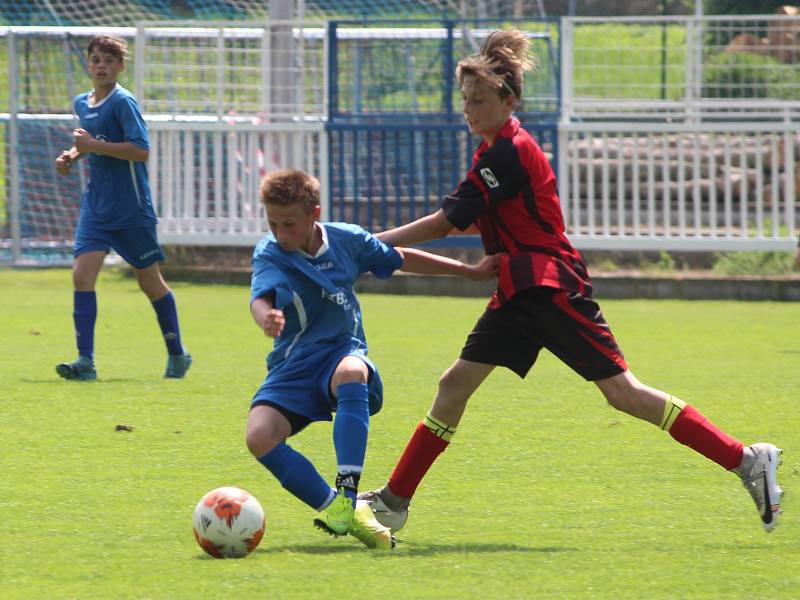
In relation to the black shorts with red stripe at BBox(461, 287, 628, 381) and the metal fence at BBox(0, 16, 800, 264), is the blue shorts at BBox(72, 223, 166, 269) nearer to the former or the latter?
the black shorts with red stripe at BBox(461, 287, 628, 381)

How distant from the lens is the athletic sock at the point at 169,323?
893 centimetres

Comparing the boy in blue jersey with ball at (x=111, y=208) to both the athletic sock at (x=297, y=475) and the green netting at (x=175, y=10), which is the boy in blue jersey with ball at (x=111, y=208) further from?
the green netting at (x=175, y=10)

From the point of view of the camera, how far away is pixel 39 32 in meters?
15.9

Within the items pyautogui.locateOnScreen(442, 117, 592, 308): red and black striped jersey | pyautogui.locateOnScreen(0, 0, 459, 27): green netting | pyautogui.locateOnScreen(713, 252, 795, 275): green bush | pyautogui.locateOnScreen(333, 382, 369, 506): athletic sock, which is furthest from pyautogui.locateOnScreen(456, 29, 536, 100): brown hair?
pyautogui.locateOnScreen(0, 0, 459, 27): green netting

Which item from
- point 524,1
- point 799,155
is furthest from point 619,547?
point 524,1

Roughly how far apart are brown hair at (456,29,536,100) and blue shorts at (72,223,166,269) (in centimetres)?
384

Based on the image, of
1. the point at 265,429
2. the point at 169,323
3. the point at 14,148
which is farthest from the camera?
the point at 14,148

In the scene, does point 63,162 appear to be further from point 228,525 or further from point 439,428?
point 228,525

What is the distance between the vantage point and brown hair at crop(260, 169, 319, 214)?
508 cm

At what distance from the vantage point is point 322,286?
5219mm

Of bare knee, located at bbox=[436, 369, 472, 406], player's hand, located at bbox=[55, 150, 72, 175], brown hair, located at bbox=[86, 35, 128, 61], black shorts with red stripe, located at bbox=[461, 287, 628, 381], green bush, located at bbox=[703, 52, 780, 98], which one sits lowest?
bare knee, located at bbox=[436, 369, 472, 406]

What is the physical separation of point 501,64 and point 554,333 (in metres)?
0.91

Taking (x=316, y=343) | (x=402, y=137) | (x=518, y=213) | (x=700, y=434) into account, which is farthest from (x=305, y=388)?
(x=402, y=137)

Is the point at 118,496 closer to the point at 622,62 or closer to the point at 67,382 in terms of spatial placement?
the point at 67,382
